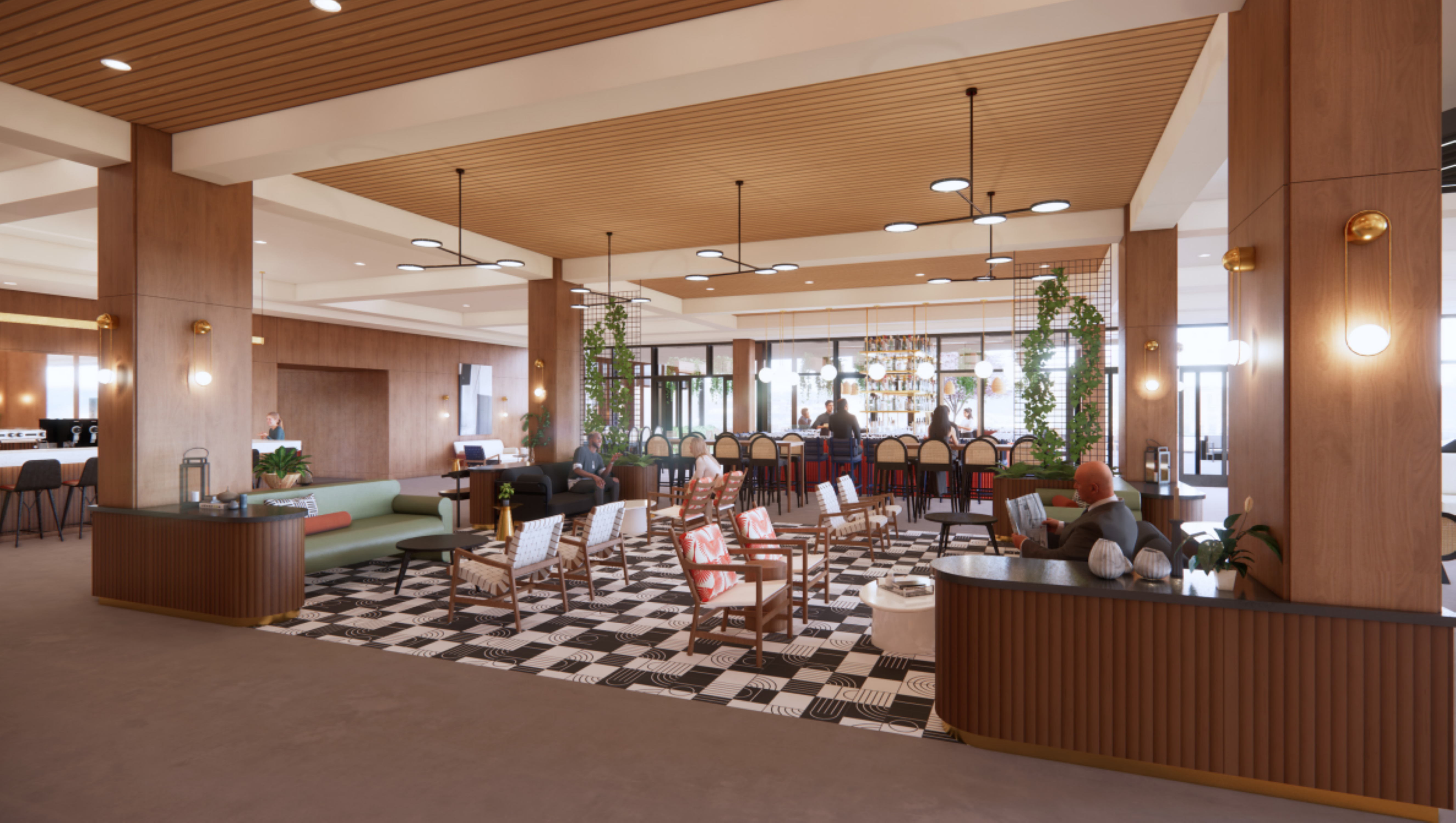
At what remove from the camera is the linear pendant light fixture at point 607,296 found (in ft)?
33.2

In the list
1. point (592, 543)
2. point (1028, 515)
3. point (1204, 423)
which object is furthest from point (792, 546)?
point (1204, 423)

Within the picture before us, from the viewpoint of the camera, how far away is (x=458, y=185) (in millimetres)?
7297

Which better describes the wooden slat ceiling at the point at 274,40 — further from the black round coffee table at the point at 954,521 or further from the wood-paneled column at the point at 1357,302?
the black round coffee table at the point at 954,521

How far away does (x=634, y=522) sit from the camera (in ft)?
29.1

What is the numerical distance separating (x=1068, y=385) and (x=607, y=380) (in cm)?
614

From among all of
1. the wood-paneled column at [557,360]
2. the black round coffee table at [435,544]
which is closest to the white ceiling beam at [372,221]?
the wood-paneled column at [557,360]

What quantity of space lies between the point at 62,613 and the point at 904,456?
8.71 meters

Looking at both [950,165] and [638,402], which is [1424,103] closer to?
[950,165]

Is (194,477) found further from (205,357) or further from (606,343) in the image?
(606,343)

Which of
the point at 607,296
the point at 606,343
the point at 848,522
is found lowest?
the point at 848,522

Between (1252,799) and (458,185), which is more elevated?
(458,185)

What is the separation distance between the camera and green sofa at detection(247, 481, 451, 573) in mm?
6520

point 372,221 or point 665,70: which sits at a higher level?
point 372,221

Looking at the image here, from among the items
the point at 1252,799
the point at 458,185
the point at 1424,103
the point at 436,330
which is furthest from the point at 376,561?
the point at 436,330
